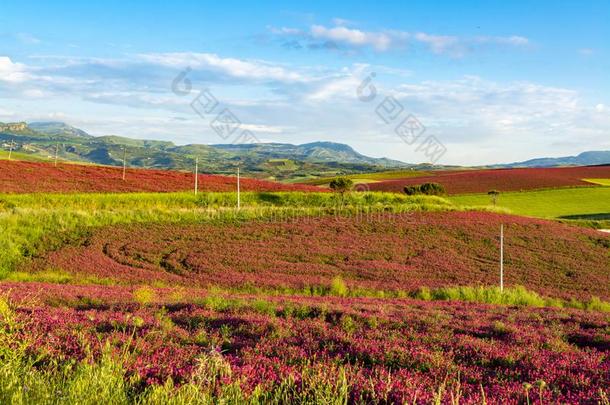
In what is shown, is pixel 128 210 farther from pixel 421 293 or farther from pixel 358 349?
pixel 358 349

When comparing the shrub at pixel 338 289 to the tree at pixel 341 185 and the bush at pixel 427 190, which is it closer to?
the tree at pixel 341 185

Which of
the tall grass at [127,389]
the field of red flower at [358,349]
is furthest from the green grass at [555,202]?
the tall grass at [127,389]

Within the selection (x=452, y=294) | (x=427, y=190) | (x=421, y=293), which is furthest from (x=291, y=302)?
(x=427, y=190)

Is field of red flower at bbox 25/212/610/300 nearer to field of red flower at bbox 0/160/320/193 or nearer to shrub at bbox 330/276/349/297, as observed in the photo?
shrub at bbox 330/276/349/297

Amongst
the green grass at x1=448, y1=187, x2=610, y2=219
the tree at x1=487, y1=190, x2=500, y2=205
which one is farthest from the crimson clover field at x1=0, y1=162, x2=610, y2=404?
the green grass at x1=448, y1=187, x2=610, y2=219

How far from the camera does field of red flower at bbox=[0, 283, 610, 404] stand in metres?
4.76

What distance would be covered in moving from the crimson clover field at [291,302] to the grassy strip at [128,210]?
0.66ft

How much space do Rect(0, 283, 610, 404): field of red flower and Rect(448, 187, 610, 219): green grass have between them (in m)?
49.8

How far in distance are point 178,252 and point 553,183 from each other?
71084mm

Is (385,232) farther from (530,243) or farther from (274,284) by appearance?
(274,284)

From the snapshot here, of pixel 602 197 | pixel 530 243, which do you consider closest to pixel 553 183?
pixel 602 197

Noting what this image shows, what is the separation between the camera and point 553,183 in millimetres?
76812

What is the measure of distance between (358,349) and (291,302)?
4931mm

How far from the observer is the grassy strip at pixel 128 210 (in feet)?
82.7
